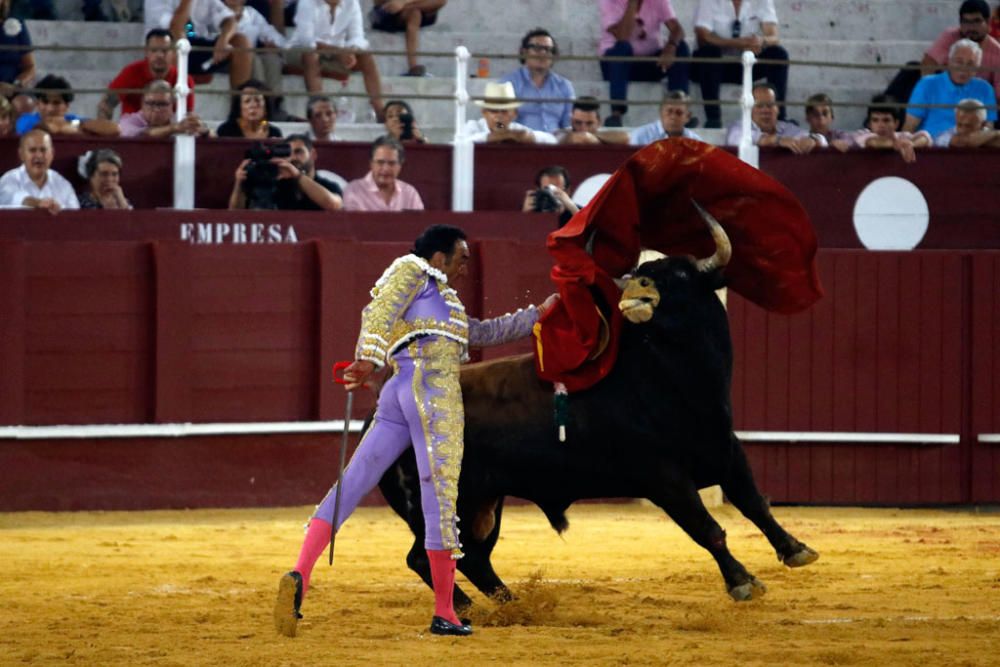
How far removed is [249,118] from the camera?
10891 millimetres

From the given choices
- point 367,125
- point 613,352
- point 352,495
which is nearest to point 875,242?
point 367,125

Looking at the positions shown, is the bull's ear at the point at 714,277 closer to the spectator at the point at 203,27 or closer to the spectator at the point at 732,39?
the spectator at the point at 203,27

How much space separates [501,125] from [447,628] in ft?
19.4

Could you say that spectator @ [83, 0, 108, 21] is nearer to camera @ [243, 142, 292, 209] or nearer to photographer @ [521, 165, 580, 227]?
camera @ [243, 142, 292, 209]

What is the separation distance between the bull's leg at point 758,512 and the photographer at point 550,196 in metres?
4.27

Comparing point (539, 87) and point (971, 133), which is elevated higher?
point (539, 87)

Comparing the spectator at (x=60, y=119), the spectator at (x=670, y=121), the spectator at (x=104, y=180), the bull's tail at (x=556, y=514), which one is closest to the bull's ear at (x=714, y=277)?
the bull's tail at (x=556, y=514)

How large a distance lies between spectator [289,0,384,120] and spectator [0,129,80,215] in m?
2.22

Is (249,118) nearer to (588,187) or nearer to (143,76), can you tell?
(143,76)

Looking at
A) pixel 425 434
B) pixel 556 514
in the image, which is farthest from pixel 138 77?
pixel 425 434

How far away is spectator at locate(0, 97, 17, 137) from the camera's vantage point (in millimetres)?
10588

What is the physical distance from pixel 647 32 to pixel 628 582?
638 cm

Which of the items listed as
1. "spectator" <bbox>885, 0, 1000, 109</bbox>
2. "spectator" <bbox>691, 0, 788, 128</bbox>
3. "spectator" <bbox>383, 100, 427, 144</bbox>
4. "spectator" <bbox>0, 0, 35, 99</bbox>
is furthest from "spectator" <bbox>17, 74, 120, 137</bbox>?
"spectator" <bbox>885, 0, 1000, 109</bbox>

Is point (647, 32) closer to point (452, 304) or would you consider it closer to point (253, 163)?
point (253, 163)
